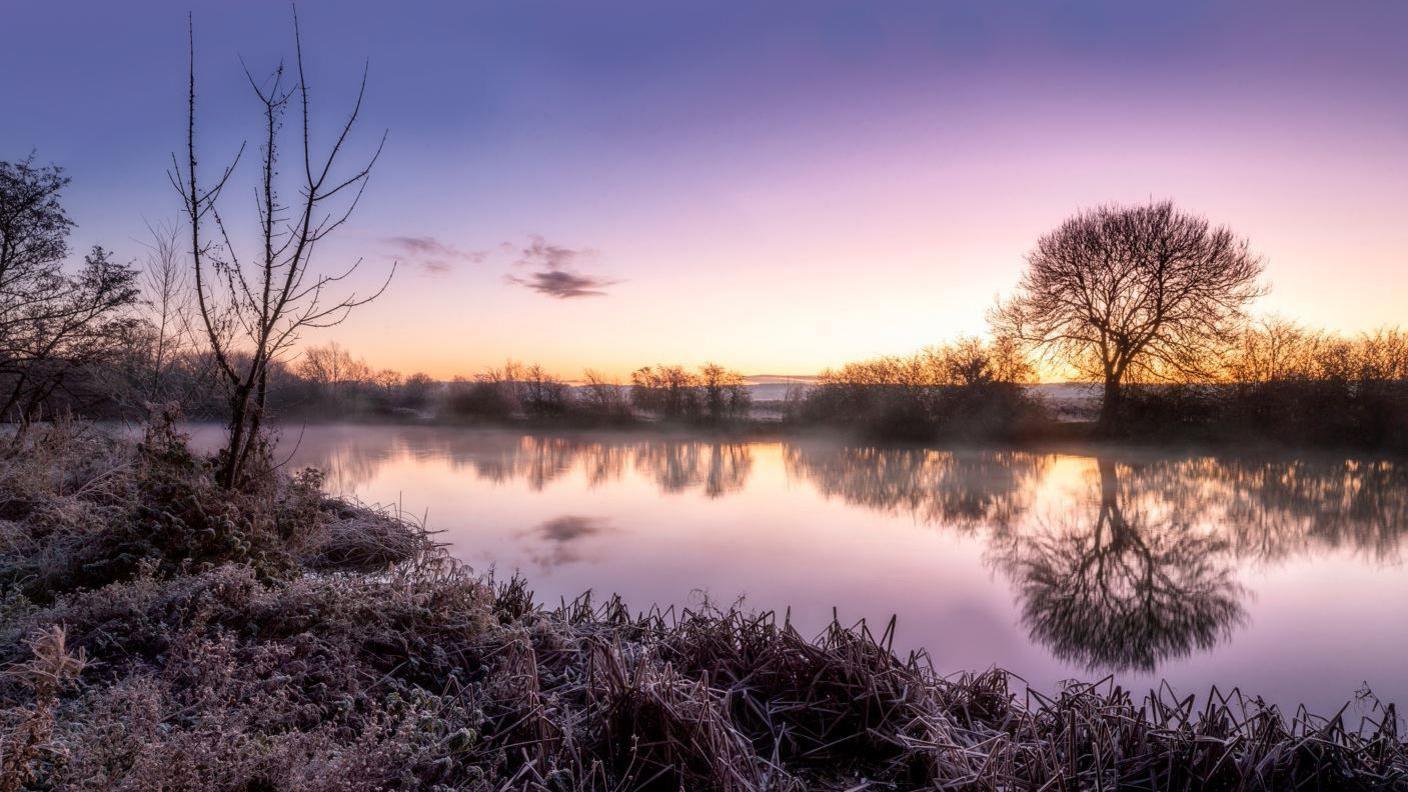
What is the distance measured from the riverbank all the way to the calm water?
852 mm

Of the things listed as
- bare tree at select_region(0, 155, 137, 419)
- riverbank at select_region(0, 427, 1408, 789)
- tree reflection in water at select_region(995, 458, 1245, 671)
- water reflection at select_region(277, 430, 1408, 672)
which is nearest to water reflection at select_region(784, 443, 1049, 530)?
water reflection at select_region(277, 430, 1408, 672)

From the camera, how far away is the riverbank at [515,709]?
1.70 meters

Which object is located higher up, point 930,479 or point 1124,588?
point 930,479

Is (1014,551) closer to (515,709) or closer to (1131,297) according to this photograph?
(515,709)

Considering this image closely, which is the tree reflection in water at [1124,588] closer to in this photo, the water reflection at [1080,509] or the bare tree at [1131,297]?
the water reflection at [1080,509]

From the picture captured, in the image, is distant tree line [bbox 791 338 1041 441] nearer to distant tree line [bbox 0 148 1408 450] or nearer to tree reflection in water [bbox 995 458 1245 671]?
distant tree line [bbox 0 148 1408 450]

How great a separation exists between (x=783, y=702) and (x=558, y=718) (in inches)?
30.9

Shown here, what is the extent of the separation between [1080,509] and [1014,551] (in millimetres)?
2693

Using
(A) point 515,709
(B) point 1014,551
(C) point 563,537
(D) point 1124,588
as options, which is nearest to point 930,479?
(B) point 1014,551

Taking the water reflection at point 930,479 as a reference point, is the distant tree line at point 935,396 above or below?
above

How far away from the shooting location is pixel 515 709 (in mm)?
2219

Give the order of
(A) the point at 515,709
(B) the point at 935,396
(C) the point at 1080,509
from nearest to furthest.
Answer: (A) the point at 515,709 → (C) the point at 1080,509 → (B) the point at 935,396

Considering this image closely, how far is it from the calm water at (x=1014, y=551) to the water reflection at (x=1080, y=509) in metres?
0.04

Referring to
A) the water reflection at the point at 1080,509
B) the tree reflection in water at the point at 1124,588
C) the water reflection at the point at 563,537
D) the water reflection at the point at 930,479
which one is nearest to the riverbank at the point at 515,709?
the tree reflection in water at the point at 1124,588
